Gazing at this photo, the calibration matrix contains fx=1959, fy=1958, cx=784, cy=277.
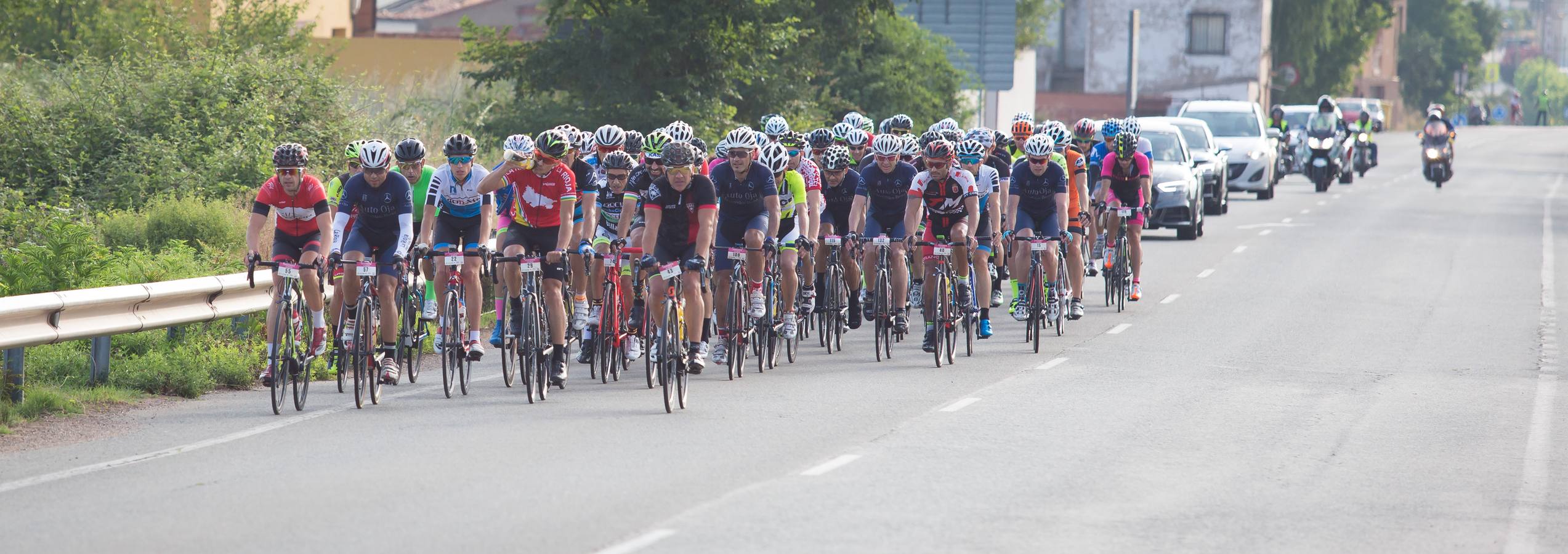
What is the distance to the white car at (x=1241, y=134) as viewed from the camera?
38.2 meters

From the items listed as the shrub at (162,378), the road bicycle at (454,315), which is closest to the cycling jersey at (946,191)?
the road bicycle at (454,315)

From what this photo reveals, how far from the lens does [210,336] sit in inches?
553

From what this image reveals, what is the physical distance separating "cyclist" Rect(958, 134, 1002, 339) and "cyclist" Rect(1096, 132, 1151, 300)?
346 centimetres

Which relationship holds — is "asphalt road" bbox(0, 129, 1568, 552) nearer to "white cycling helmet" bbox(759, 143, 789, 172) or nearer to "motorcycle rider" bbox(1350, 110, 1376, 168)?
"white cycling helmet" bbox(759, 143, 789, 172)

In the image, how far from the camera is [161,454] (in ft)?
32.7

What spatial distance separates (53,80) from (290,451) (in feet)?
55.4

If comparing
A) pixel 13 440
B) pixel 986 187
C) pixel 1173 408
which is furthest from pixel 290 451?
pixel 986 187

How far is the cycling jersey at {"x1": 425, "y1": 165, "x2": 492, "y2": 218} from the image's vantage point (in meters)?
12.7

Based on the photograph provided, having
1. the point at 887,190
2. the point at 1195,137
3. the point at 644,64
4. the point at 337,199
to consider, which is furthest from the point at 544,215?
the point at 1195,137

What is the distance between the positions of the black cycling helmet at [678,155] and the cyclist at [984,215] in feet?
10.3

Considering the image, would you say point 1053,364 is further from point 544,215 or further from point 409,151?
point 409,151

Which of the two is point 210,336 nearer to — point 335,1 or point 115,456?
point 115,456

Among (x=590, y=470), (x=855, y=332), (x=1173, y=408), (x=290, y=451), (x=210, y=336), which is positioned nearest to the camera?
(x=590, y=470)

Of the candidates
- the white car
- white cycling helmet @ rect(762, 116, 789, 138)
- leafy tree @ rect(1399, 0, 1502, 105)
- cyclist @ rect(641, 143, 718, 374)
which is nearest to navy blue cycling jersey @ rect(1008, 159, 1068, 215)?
white cycling helmet @ rect(762, 116, 789, 138)
